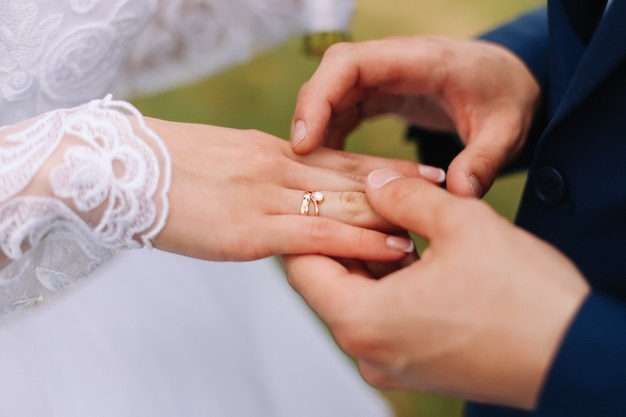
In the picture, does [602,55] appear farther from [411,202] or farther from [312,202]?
[312,202]

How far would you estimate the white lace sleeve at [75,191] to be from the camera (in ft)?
2.29

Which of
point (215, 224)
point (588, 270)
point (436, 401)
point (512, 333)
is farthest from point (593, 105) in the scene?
point (436, 401)

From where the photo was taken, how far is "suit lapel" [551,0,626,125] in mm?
634

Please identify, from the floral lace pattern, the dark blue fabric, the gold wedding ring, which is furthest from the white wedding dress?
the dark blue fabric

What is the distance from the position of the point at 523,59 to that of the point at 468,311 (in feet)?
1.93

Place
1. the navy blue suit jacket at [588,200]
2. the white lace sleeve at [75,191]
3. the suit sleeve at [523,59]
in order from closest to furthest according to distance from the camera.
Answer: the navy blue suit jacket at [588,200]
the white lace sleeve at [75,191]
the suit sleeve at [523,59]

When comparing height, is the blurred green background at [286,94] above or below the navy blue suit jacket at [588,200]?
below

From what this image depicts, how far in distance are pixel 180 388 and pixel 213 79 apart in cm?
115

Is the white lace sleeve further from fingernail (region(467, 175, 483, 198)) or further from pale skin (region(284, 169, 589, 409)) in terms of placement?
fingernail (region(467, 175, 483, 198))

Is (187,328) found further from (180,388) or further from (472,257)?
(472,257)

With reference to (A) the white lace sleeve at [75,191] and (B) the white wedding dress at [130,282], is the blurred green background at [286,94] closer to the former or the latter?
(B) the white wedding dress at [130,282]

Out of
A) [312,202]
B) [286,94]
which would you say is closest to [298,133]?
[312,202]

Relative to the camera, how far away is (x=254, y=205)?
78 centimetres

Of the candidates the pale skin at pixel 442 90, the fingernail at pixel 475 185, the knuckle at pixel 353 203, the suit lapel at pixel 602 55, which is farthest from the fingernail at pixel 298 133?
the suit lapel at pixel 602 55
